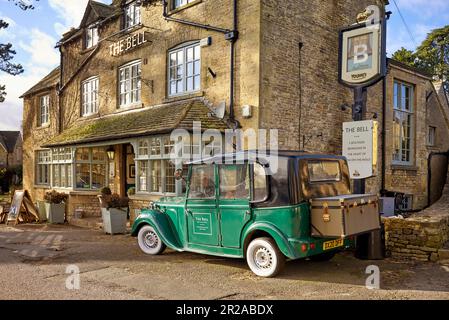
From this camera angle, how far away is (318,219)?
6609 mm

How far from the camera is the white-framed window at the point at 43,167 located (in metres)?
20.1

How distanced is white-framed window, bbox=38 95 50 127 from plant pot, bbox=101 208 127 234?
1060 cm

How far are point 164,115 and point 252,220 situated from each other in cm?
641

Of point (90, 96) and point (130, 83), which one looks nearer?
point (130, 83)

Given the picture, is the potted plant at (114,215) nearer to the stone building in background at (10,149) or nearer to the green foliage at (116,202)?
the green foliage at (116,202)

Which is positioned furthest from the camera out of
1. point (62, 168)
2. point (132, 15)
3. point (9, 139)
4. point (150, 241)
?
point (9, 139)

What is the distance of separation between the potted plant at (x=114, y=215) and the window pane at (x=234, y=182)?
570 centimetres

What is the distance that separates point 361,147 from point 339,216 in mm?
2351

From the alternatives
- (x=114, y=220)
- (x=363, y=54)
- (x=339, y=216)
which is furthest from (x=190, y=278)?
(x=114, y=220)

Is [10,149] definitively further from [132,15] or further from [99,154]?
[132,15]

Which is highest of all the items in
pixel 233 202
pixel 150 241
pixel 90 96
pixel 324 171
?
pixel 90 96

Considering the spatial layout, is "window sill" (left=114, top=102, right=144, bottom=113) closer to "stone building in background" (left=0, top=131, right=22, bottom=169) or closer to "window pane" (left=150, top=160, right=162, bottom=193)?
"window pane" (left=150, top=160, right=162, bottom=193)

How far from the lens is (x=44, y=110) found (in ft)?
70.2

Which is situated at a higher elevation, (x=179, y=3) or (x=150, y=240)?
(x=179, y=3)
